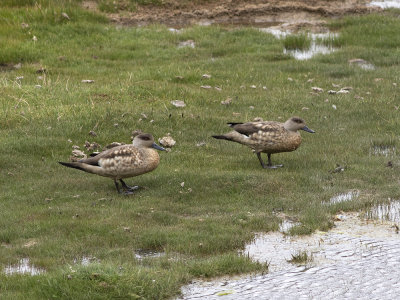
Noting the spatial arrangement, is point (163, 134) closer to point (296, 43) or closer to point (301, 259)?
point (301, 259)

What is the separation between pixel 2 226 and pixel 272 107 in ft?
22.2

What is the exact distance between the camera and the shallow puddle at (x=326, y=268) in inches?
297

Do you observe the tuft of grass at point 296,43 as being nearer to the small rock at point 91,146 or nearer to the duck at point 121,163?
the small rock at point 91,146

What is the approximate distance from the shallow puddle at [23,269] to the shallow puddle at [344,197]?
414 centimetres

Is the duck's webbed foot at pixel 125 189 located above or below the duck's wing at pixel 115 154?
below

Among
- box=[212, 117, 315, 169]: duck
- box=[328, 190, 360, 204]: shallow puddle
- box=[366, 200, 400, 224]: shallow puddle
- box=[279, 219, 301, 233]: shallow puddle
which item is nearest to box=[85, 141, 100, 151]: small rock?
box=[212, 117, 315, 169]: duck

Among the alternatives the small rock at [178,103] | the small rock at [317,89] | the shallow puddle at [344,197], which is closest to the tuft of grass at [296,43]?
the small rock at [317,89]

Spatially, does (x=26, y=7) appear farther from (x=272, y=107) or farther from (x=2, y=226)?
(x=2, y=226)

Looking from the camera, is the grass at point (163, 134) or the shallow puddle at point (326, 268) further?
the grass at point (163, 134)

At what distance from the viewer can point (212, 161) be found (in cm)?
1168

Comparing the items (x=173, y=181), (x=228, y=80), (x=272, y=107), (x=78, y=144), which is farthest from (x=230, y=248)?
(x=228, y=80)

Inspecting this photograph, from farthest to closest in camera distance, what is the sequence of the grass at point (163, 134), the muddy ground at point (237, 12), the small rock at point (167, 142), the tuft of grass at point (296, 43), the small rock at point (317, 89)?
1. the muddy ground at point (237, 12)
2. the tuft of grass at point (296, 43)
3. the small rock at point (317, 89)
4. the small rock at point (167, 142)
5. the grass at point (163, 134)

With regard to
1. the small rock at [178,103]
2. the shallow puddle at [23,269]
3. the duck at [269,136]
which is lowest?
the small rock at [178,103]

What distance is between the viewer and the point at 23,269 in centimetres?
804
